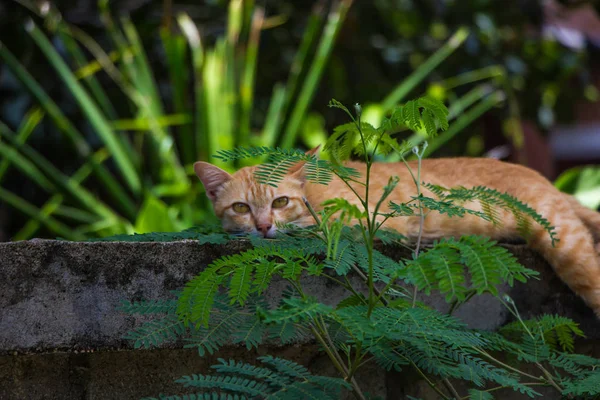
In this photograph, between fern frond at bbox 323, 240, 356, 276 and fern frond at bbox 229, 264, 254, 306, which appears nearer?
fern frond at bbox 229, 264, 254, 306

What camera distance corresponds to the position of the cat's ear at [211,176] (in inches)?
98.0

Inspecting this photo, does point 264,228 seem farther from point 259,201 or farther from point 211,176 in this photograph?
Answer: point 211,176

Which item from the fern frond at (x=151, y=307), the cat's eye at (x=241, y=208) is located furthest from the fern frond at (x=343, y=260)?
the cat's eye at (x=241, y=208)

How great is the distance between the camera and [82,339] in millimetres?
1604

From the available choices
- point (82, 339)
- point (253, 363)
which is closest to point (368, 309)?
point (253, 363)

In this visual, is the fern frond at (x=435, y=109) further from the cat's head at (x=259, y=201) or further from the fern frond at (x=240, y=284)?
the cat's head at (x=259, y=201)

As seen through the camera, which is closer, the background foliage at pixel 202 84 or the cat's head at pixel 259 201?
the cat's head at pixel 259 201

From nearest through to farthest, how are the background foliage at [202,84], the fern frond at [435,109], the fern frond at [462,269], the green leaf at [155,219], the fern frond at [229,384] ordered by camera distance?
the fern frond at [462,269] < the fern frond at [229,384] < the fern frond at [435,109] < the green leaf at [155,219] < the background foliage at [202,84]

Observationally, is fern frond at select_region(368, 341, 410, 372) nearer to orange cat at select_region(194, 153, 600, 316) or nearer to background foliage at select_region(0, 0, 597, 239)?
orange cat at select_region(194, 153, 600, 316)

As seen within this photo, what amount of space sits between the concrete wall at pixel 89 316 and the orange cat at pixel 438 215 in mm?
686

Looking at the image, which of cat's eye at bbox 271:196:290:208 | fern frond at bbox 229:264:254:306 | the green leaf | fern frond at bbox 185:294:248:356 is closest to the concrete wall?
fern frond at bbox 185:294:248:356

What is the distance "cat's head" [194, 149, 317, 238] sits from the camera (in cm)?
245

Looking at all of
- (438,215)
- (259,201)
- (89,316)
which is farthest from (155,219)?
(89,316)

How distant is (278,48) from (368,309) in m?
4.10
